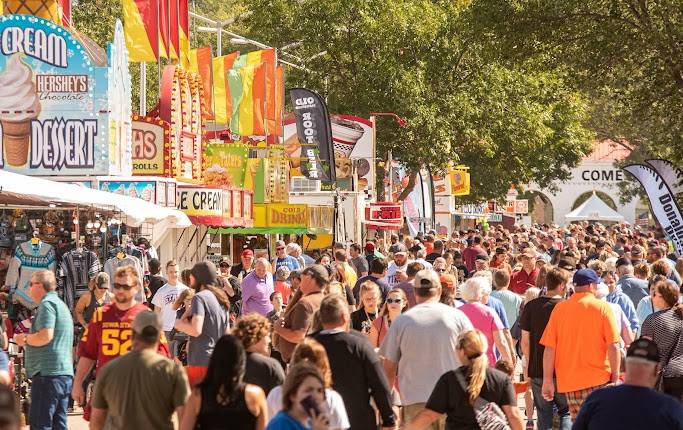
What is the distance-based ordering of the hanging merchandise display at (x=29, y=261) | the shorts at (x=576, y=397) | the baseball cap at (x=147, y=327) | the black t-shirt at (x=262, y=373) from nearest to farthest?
the baseball cap at (x=147, y=327) < the black t-shirt at (x=262, y=373) < the shorts at (x=576, y=397) < the hanging merchandise display at (x=29, y=261)

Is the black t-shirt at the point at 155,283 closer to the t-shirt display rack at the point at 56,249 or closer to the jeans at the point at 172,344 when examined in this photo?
the t-shirt display rack at the point at 56,249

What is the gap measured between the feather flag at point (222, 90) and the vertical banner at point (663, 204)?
701 inches

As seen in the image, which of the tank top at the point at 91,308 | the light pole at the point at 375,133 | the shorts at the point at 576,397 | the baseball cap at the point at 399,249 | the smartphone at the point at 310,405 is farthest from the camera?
the light pole at the point at 375,133

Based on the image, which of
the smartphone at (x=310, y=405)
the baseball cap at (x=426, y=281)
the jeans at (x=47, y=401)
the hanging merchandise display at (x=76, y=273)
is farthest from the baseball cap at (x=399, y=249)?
the smartphone at (x=310, y=405)

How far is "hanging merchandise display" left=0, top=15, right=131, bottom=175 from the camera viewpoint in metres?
21.9

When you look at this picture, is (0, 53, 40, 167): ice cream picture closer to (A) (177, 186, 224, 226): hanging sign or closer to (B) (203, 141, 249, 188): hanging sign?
(A) (177, 186, 224, 226): hanging sign

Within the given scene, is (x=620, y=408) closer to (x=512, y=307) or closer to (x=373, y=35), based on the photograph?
(x=512, y=307)

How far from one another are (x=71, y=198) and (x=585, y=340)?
675 cm

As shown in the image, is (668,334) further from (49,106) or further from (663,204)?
(49,106)

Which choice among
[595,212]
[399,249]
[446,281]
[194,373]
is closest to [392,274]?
[399,249]

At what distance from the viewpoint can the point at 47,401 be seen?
11156 mm

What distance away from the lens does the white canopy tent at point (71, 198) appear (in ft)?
47.6

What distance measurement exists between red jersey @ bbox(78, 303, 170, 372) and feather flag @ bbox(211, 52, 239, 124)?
2626 centimetres

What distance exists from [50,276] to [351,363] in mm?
3242
